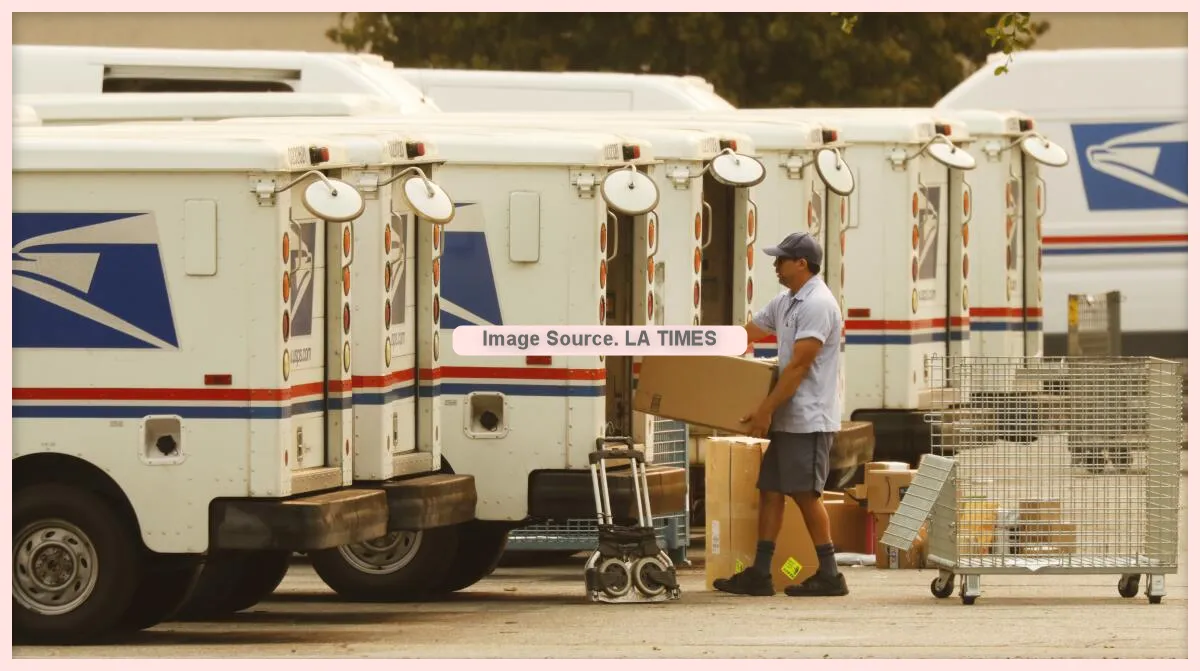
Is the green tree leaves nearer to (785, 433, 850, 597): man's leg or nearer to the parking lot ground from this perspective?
the parking lot ground

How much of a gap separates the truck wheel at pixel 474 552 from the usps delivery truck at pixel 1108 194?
9.11 meters

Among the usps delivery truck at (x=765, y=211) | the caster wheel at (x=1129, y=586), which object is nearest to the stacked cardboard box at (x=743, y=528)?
the caster wheel at (x=1129, y=586)

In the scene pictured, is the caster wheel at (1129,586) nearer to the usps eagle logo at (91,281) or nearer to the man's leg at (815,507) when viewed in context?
the man's leg at (815,507)

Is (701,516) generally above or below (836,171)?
below

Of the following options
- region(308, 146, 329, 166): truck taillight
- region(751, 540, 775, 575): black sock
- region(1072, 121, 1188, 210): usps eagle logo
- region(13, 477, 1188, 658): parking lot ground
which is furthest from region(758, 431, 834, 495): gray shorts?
region(1072, 121, 1188, 210): usps eagle logo

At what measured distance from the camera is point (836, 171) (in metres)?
15.5

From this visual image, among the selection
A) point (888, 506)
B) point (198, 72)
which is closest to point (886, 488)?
point (888, 506)

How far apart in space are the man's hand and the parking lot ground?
0.74m

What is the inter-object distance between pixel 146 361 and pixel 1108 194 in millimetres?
12048

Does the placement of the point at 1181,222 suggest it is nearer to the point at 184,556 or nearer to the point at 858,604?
the point at 858,604

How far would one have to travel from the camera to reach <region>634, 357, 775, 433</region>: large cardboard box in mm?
13211

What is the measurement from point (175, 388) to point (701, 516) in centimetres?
575

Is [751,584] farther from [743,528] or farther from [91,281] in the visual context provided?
[91,281]

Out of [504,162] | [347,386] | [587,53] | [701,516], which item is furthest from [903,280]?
[587,53]
